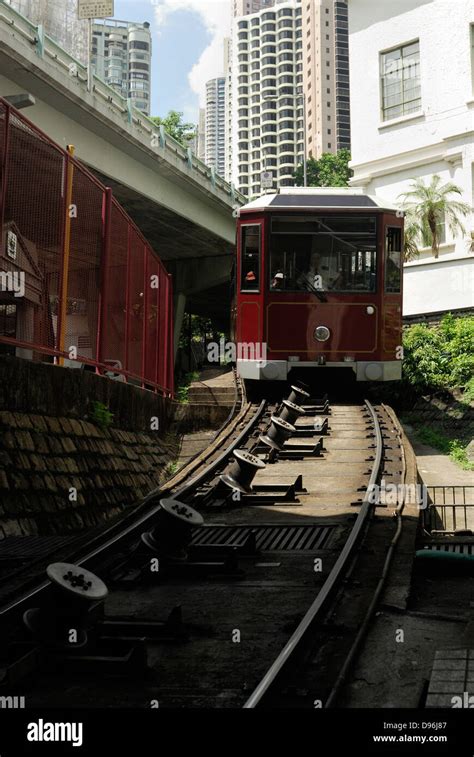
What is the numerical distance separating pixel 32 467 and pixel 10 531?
0.80 meters

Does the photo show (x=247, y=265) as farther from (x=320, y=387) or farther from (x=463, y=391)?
(x=463, y=391)

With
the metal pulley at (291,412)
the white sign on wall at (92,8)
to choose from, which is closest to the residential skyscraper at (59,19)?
the white sign on wall at (92,8)

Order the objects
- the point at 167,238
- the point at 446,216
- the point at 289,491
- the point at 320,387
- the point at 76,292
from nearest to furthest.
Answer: the point at 289,491 → the point at 76,292 → the point at 320,387 → the point at 446,216 → the point at 167,238

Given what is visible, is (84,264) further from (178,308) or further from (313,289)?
(178,308)

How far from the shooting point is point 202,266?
120 feet

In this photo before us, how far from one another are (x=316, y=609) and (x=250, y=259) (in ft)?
36.5

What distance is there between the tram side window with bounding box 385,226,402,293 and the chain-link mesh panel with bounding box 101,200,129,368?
5.32m

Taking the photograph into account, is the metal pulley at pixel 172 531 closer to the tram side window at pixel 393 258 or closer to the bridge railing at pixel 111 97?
the tram side window at pixel 393 258

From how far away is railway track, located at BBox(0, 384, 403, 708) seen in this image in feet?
13.6

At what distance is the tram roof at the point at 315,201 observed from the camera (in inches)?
604

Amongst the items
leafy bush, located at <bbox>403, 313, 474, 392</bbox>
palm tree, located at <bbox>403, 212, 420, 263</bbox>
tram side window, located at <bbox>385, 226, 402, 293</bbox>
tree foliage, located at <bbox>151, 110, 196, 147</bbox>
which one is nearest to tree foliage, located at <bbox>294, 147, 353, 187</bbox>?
tree foliage, located at <bbox>151, 110, 196, 147</bbox>

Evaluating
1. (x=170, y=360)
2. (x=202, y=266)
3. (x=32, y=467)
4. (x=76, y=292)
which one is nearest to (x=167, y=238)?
(x=202, y=266)

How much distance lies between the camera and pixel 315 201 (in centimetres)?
1552

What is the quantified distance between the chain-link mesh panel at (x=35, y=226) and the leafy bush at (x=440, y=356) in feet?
40.2
